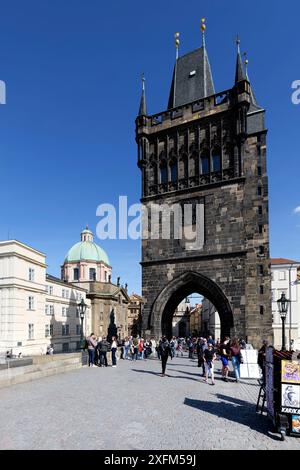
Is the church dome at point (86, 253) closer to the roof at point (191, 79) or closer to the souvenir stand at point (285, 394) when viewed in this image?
the roof at point (191, 79)

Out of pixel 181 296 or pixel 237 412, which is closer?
pixel 237 412

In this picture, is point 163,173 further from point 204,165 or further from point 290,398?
point 290,398

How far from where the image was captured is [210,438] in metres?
6.80

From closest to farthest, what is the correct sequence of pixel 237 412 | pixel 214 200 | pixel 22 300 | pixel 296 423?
1. pixel 296 423
2. pixel 237 412
3. pixel 214 200
4. pixel 22 300

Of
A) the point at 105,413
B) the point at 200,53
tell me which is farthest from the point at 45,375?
the point at 200,53

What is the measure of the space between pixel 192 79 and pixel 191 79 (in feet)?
0.43

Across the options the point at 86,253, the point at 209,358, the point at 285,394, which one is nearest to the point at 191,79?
the point at 209,358

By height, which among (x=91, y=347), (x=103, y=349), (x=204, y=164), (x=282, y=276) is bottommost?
(x=103, y=349)

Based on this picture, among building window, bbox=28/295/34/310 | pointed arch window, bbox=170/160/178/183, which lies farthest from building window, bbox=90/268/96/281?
pointed arch window, bbox=170/160/178/183

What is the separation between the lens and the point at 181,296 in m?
30.3

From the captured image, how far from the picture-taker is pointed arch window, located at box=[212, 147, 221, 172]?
28.1m

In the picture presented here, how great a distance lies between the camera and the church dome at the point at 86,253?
67.2 m

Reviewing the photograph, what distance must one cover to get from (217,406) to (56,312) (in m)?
39.6
